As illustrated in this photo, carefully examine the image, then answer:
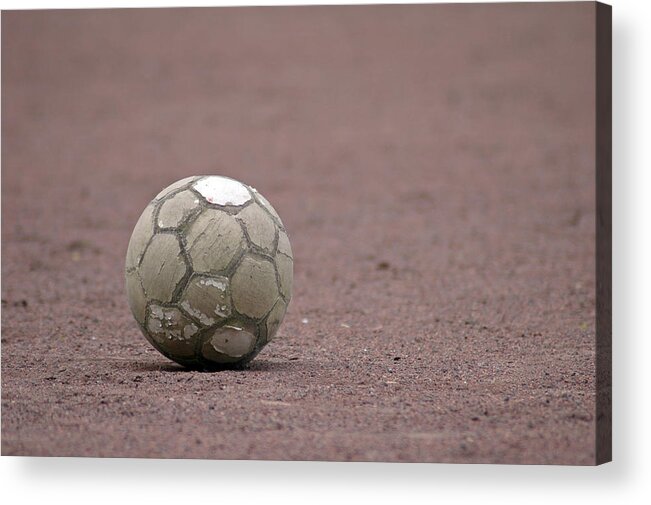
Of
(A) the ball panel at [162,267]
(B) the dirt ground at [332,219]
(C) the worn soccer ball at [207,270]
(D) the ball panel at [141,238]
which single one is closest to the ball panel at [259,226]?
(C) the worn soccer ball at [207,270]

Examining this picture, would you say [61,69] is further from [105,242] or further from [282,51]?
[105,242]

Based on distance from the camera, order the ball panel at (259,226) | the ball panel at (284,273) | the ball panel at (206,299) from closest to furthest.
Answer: the ball panel at (206,299) < the ball panel at (259,226) < the ball panel at (284,273)

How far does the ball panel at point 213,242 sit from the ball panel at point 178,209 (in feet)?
0.25

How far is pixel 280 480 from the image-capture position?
643cm

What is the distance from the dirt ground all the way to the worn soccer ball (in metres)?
0.31

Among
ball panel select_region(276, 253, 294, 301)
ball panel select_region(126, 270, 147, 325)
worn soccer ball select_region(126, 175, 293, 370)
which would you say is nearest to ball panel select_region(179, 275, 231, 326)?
worn soccer ball select_region(126, 175, 293, 370)

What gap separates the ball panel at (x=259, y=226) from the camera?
21.7 ft

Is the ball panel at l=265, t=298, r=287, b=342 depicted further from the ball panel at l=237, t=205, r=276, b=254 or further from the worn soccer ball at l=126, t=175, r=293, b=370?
the ball panel at l=237, t=205, r=276, b=254

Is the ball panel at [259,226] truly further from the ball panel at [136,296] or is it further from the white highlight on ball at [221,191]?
the ball panel at [136,296]

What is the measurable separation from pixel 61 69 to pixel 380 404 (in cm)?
1242

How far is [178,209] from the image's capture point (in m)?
6.61

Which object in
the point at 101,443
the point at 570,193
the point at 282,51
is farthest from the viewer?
the point at 282,51

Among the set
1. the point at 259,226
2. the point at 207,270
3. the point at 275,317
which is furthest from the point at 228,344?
the point at 259,226

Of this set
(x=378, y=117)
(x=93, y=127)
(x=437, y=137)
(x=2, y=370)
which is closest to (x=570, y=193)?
(x=437, y=137)
